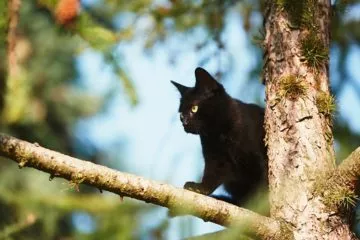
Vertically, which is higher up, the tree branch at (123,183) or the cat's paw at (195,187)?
the cat's paw at (195,187)

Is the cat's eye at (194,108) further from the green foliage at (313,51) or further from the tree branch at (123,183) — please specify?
the tree branch at (123,183)

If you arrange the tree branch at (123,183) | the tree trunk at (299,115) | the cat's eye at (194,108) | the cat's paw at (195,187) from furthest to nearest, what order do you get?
the cat's eye at (194,108)
the cat's paw at (195,187)
the tree trunk at (299,115)
the tree branch at (123,183)

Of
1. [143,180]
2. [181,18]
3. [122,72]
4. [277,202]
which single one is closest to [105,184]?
[143,180]

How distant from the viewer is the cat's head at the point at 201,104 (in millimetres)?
3544

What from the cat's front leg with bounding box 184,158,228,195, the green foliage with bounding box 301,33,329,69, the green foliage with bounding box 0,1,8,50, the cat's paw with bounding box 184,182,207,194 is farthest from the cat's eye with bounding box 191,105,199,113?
the green foliage with bounding box 0,1,8,50

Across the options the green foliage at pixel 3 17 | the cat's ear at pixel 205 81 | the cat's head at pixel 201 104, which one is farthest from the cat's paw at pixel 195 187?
the green foliage at pixel 3 17

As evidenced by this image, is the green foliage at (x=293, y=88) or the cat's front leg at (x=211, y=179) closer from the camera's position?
the green foliage at (x=293, y=88)

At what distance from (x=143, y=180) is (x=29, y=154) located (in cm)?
39

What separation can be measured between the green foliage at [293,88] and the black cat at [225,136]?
0.84m

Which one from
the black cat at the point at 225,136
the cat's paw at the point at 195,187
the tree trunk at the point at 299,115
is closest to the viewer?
the tree trunk at the point at 299,115

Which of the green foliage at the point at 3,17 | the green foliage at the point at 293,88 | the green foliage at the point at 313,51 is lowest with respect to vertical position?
the green foliage at the point at 293,88

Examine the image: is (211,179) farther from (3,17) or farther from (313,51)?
(3,17)

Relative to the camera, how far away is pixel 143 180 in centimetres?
205

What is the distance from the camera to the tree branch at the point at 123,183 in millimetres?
1963
